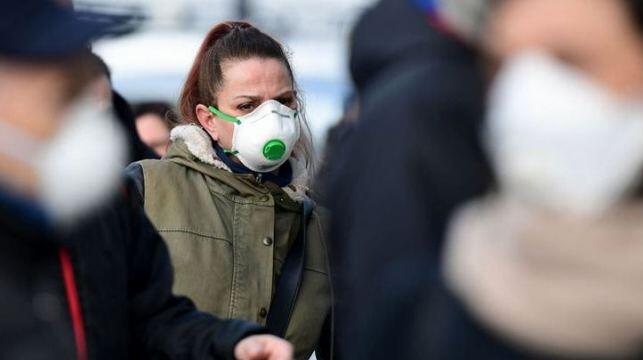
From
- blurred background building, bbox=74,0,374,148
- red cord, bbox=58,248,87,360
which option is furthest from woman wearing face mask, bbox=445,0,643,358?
blurred background building, bbox=74,0,374,148

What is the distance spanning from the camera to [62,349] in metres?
2.09

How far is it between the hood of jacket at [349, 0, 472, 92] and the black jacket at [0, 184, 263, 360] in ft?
1.63

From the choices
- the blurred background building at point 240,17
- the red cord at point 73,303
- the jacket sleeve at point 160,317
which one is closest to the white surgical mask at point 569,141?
the red cord at point 73,303

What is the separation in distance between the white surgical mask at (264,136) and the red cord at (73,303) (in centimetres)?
190

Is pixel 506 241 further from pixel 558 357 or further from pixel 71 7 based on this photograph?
pixel 71 7

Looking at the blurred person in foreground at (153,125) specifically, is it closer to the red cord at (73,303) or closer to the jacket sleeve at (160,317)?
the jacket sleeve at (160,317)

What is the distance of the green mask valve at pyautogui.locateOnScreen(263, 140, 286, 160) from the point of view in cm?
407

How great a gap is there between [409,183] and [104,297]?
77cm

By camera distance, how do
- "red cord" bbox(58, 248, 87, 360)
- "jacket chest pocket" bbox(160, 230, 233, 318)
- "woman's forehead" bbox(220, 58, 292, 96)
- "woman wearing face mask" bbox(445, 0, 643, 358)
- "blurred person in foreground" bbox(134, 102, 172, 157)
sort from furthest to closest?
"blurred person in foreground" bbox(134, 102, 172, 157) < "woman's forehead" bbox(220, 58, 292, 96) < "jacket chest pocket" bbox(160, 230, 233, 318) < "red cord" bbox(58, 248, 87, 360) < "woman wearing face mask" bbox(445, 0, 643, 358)

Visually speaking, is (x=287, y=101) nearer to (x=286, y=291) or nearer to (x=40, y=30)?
(x=286, y=291)

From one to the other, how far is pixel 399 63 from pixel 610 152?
54 cm

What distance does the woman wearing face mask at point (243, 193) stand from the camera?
12.7 ft

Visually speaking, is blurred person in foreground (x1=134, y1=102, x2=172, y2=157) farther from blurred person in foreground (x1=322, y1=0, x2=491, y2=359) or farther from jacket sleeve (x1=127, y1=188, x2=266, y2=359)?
blurred person in foreground (x1=322, y1=0, x2=491, y2=359)

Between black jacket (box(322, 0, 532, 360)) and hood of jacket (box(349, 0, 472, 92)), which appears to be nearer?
black jacket (box(322, 0, 532, 360))
